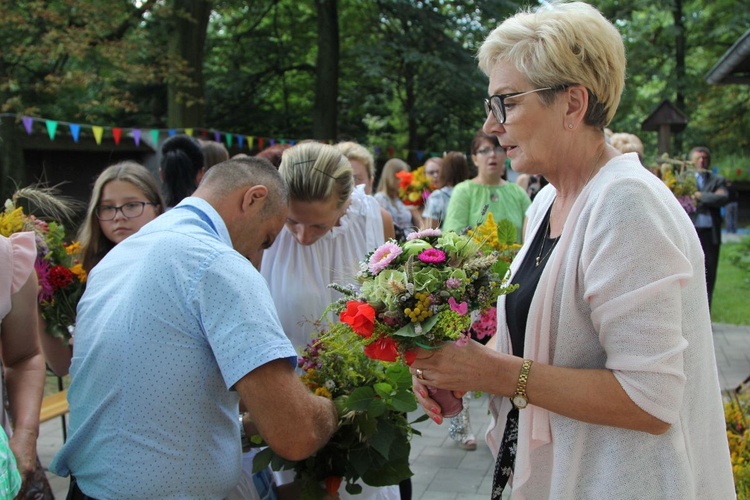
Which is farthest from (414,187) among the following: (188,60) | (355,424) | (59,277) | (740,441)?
(188,60)

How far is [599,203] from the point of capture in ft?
5.62

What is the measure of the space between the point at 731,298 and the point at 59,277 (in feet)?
36.4

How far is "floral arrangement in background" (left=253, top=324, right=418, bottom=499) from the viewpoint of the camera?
94.9 inches

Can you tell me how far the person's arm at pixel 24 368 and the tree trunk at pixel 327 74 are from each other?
14.5m

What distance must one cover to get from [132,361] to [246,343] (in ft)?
1.09

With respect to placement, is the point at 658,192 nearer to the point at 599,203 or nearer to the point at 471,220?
the point at 599,203

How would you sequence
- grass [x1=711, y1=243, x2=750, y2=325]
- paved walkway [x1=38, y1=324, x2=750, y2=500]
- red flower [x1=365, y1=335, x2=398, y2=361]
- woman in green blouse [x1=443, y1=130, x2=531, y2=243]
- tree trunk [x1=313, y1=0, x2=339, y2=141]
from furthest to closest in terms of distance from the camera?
tree trunk [x1=313, y1=0, x2=339, y2=141], grass [x1=711, y1=243, x2=750, y2=325], woman in green blouse [x1=443, y1=130, x2=531, y2=243], paved walkway [x1=38, y1=324, x2=750, y2=500], red flower [x1=365, y1=335, x2=398, y2=361]

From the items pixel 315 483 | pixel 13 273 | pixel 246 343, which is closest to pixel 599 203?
pixel 246 343

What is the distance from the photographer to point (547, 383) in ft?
5.74

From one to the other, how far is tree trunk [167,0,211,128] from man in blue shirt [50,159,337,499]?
480 inches

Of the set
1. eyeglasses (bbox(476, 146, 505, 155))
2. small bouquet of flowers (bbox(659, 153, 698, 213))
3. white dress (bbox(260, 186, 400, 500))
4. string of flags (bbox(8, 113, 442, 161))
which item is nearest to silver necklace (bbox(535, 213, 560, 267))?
white dress (bbox(260, 186, 400, 500))

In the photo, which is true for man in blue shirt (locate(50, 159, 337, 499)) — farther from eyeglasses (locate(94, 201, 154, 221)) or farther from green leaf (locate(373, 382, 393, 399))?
eyeglasses (locate(94, 201, 154, 221))

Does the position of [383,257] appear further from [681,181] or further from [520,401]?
[681,181]

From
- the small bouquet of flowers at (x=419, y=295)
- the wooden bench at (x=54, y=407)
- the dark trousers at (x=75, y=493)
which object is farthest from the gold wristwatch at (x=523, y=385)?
the wooden bench at (x=54, y=407)
